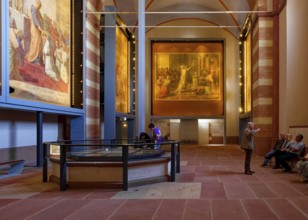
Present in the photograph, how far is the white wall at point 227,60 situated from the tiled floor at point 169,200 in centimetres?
2138

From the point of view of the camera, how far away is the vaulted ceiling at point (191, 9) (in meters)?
24.4

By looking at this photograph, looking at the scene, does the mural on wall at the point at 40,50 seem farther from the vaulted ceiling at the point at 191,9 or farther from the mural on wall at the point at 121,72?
the vaulted ceiling at the point at 191,9

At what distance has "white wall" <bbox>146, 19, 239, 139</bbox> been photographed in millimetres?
31172

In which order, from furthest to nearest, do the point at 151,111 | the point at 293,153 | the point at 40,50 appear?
1. the point at 151,111
2. the point at 40,50
3. the point at 293,153

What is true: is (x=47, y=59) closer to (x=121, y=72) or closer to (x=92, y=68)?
(x=92, y=68)

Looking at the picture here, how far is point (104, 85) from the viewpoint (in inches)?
846

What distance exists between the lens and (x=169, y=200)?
23.2ft

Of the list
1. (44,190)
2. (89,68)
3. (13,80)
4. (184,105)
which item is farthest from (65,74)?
(184,105)

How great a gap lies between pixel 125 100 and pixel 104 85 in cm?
431

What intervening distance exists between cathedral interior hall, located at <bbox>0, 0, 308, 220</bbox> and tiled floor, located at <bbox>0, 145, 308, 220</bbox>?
0.04m

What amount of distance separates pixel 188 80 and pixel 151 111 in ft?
13.8

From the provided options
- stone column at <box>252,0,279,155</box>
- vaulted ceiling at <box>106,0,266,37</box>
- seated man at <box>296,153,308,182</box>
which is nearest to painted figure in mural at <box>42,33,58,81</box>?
vaulted ceiling at <box>106,0,266,37</box>

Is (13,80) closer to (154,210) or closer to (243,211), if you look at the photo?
(154,210)

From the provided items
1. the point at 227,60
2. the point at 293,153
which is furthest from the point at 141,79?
the point at 227,60
